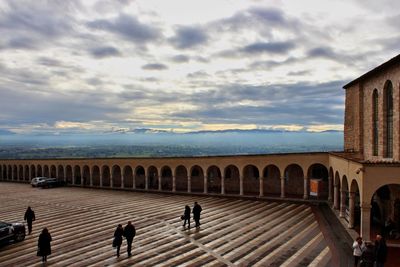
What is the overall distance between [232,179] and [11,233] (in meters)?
24.7

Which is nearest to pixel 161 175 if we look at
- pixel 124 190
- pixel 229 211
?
pixel 124 190

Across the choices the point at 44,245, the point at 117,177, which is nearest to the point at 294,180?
the point at 117,177

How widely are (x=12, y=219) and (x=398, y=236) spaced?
24.8 meters

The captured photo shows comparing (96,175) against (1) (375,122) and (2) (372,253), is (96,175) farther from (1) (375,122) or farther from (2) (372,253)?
(2) (372,253)

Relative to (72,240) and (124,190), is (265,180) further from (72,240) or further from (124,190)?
(72,240)

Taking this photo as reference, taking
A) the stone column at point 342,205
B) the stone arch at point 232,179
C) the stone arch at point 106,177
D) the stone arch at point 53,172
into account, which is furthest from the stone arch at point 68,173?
the stone column at point 342,205

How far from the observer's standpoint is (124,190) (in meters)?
42.4

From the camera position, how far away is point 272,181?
36.9 metres

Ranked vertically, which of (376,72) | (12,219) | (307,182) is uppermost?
(376,72)

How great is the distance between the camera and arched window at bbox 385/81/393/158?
22.2m

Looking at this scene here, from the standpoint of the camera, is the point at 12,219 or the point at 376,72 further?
the point at 12,219

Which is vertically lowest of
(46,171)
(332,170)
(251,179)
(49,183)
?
(49,183)

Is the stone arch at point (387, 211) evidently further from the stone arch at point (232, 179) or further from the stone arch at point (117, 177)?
the stone arch at point (117, 177)

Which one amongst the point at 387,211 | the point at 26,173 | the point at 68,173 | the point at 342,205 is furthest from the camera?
the point at 26,173
